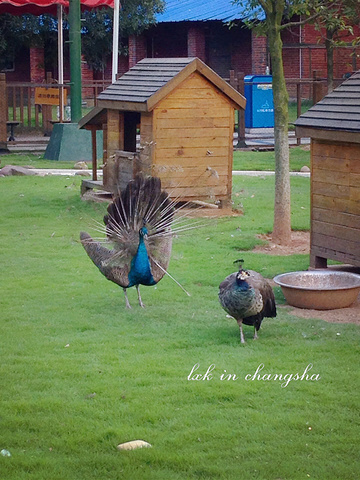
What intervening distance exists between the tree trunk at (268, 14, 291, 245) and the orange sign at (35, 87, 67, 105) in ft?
38.5

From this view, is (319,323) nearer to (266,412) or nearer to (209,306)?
(209,306)

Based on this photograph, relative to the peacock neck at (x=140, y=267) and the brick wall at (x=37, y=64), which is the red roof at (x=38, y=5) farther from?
the peacock neck at (x=140, y=267)

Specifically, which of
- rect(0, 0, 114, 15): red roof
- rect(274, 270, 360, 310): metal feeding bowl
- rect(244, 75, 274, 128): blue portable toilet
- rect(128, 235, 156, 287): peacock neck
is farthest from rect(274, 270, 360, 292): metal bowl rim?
rect(244, 75, 274, 128): blue portable toilet

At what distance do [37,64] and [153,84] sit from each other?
23.9 metres

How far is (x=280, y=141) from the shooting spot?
10.8 meters

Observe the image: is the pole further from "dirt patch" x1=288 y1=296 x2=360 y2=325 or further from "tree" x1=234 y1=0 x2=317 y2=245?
"dirt patch" x1=288 y1=296 x2=360 y2=325

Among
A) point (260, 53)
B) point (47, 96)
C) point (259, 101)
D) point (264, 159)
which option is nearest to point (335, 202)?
point (264, 159)

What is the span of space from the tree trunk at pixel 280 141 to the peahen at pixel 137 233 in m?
3.02

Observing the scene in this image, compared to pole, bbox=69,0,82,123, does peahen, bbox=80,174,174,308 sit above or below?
below

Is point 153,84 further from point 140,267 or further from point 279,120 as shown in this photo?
point 140,267

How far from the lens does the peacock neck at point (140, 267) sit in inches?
309

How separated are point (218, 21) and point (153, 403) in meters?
32.2

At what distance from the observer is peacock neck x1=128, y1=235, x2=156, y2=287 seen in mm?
7855

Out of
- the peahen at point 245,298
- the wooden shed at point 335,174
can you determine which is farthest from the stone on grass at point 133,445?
the wooden shed at point 335,174
